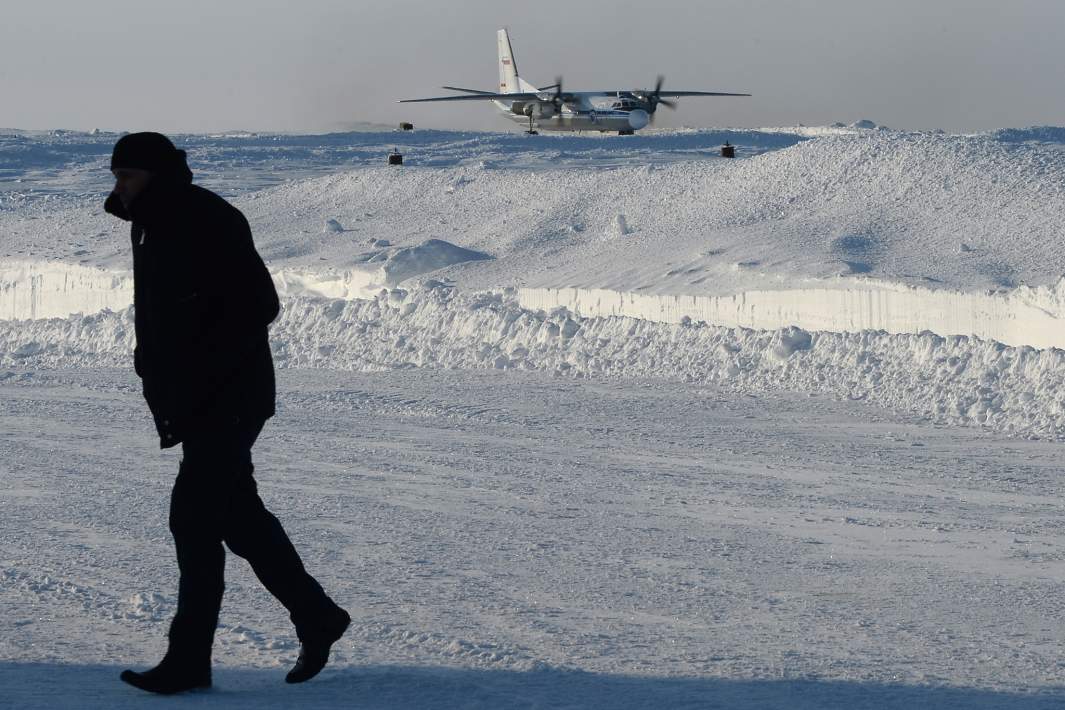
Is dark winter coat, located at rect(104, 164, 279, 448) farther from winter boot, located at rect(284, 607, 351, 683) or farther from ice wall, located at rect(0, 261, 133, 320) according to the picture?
ice wall, located at rect(0, 261, 133, 320)

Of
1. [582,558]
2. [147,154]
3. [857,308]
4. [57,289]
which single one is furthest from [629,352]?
[57,289]

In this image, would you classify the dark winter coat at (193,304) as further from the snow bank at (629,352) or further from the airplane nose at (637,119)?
the airplane nose at (637,119)

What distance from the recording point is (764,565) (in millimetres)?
5977

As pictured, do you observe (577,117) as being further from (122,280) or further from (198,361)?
(198,361)

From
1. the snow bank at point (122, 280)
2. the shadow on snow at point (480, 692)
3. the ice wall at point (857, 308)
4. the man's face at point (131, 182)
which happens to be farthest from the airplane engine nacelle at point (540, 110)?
the man's face at point (131, 182)

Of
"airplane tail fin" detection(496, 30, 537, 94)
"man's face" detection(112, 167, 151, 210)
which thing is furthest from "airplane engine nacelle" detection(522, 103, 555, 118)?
"man's face" detection(112, 167, 151, 210)

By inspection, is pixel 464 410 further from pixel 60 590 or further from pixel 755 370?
pixel 60 590

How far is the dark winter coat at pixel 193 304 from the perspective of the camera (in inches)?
149

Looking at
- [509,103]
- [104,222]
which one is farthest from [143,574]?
[509,103]

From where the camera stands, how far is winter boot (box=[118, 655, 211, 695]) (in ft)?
12.9

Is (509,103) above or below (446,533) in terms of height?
above

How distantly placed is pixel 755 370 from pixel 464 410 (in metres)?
2.78

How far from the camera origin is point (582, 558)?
6.09 metres

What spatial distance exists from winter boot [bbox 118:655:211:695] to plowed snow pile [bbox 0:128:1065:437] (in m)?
7.16
